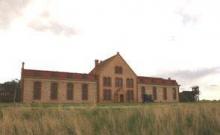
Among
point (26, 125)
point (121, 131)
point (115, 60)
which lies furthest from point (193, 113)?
point (115, 60)

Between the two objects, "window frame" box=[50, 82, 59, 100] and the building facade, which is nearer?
the building facade

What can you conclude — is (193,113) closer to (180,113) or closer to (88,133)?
(180,113)

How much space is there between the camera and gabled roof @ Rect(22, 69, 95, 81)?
40844mm

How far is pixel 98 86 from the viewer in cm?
4612

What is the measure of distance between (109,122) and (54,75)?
36.5 metres

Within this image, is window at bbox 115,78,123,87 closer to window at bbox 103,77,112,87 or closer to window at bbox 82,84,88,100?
window at bbox 103,77,112,87

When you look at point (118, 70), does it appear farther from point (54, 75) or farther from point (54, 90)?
point (54, 90)

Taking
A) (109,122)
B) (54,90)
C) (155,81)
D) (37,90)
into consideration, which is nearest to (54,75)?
(54,90)

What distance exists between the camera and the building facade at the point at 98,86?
41.1m

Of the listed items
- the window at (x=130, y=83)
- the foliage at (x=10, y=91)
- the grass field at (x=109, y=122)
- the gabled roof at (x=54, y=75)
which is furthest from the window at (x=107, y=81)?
the grass field at (x=109, y=122)

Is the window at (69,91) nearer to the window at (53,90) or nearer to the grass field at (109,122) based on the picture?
the window at (53,90)

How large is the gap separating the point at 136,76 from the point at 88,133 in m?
43.6

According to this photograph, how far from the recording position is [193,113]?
29.9 ft

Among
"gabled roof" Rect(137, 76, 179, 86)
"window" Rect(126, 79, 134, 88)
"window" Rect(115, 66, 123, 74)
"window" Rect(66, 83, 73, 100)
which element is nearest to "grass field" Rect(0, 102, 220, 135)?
"window" Rect(66, 83, 73, 100)
